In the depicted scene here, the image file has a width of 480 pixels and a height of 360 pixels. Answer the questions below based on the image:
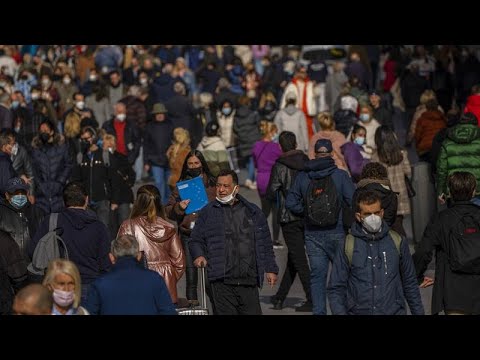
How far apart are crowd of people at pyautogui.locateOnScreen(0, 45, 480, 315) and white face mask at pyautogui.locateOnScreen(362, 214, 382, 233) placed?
0.05 ft

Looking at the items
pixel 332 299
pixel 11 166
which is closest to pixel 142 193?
pixel 332 299

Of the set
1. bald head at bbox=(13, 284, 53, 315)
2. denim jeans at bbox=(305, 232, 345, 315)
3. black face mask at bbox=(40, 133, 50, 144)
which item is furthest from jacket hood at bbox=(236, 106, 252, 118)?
bald head at bbox=(13, 284, 53, 315)

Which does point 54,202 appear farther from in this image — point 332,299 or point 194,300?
point 332,299

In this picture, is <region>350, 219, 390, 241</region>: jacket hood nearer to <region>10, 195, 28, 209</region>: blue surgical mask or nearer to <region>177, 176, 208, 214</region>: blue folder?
<region>177, 176, 208, 214</region>: blue folder

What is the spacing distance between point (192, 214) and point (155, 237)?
146 cm

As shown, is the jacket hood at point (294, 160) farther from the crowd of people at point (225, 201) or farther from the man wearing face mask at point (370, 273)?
the man wearing face mask at point (370, 273)

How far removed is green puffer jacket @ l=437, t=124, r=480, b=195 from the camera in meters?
15.8

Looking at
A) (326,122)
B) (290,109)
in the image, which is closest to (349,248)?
(326,122)

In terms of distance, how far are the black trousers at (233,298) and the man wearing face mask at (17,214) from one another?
1.80m

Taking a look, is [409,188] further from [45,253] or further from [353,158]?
[45,253]

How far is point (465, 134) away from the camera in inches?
623

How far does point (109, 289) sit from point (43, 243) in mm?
2041

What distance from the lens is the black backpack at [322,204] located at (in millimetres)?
13375

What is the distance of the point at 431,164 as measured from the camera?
59.1ft
